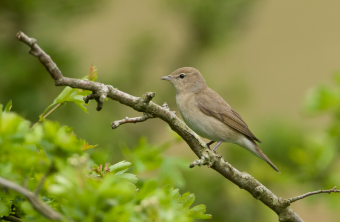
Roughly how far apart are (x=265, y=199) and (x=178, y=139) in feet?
3.17

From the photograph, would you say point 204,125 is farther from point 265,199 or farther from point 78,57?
point 78,57

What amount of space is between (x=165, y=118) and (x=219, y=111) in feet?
8.88

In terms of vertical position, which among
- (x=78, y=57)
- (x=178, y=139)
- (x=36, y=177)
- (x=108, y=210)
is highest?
(x=78, y=57)

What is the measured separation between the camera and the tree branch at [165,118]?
159 centimetres

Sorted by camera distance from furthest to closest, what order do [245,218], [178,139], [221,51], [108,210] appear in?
[221,51], [245,218], [178,139], [108,210]

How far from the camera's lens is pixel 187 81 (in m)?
5.11

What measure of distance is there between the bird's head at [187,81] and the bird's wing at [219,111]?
0.17 meters

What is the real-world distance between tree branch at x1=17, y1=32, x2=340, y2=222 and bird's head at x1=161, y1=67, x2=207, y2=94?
2532 millimetres

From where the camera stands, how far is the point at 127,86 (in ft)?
23.2

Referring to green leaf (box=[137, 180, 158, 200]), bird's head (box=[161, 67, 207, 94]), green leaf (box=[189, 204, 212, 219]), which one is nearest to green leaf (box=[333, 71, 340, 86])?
bird's head (box=[161, 67, 207, 94])

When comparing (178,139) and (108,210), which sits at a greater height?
(178,139)

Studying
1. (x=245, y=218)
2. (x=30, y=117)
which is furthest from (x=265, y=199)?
(x=30, y=117)

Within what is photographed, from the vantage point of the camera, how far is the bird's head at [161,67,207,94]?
5.06m

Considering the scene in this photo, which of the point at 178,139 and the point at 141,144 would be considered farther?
the point at 178,139
